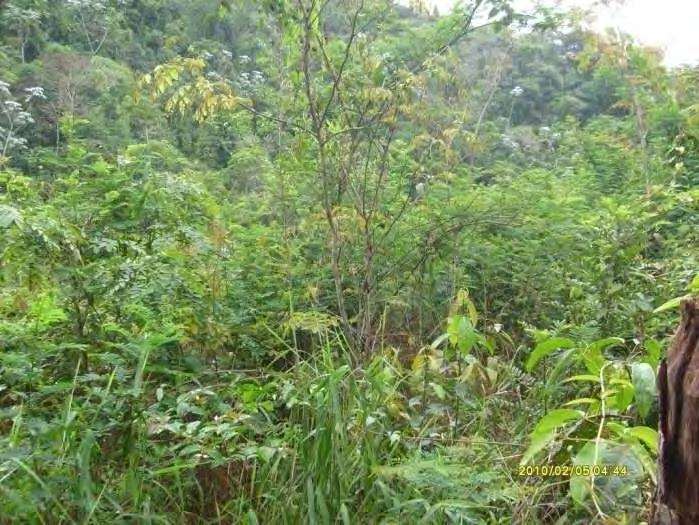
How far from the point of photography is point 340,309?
118 inches

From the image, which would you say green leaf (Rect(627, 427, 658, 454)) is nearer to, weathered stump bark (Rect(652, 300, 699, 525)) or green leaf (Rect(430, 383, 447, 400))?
weathered stump bark (Rect(652, 300, 699, 525))

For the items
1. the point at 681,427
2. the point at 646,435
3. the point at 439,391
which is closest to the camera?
the point at 681,427

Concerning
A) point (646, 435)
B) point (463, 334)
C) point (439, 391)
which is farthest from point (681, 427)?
point (439, 391)

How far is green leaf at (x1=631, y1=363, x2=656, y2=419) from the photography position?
128cm

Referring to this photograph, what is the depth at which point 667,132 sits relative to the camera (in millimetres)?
6598

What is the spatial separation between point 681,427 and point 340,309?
2.00m

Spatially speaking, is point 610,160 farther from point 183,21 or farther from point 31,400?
point 183,21

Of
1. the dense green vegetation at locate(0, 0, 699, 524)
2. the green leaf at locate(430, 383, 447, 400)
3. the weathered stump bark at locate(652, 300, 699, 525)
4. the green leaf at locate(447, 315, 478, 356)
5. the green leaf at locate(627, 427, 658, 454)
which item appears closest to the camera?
the weathered stump bark at locate(652, 300, 699, 525)

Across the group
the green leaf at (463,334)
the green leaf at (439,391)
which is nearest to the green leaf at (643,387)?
the green leaf at (463,334)
